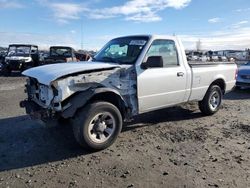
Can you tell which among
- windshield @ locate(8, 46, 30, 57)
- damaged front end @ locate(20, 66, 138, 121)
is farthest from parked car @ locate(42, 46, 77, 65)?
damaged front end @ locate(20, 66, 138, 121)

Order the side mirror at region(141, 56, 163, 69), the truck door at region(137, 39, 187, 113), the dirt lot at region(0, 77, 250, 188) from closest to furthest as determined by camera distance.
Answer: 1. the dirt lot at region(0, 77, 250, 188)
2. the side mirror at region(141, 56, 163, 69)
3. the truck door at region(137, 39, 187, 113)

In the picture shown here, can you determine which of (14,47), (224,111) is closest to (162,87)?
(224,111)

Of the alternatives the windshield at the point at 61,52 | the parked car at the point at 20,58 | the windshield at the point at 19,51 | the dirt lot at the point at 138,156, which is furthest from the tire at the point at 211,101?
the windshield at the point at 19,51

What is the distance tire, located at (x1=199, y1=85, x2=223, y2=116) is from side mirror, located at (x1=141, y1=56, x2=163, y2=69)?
234 cm

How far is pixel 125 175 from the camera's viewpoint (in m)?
4.26

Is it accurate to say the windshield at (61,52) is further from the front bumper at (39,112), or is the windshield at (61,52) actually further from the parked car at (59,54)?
the front bumper at (39,112)

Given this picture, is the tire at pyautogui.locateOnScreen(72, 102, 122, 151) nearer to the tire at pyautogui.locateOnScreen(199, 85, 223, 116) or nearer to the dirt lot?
the dirt lot

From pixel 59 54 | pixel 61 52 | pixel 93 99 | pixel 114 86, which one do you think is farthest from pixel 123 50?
pixel 61 52

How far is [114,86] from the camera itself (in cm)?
538

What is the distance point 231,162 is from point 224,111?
3.84 metres

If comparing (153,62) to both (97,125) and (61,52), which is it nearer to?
(97,125)

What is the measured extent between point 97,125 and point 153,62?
64.1 inches

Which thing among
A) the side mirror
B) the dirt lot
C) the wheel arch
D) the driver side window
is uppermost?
the driver side window

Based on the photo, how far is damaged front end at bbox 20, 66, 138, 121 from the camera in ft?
15.9
